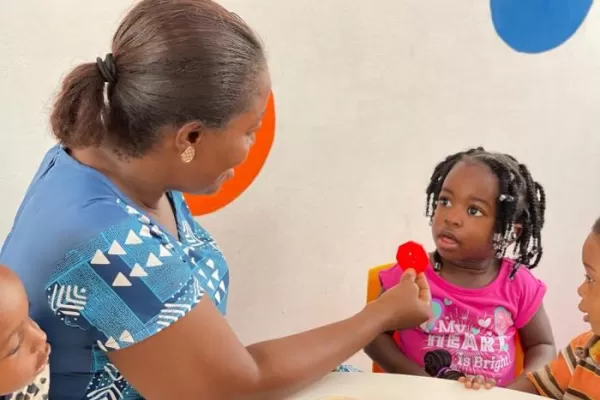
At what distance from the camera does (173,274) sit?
2.91 ft

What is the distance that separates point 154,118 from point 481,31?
1199 millimetres

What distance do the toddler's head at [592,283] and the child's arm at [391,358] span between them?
42cm

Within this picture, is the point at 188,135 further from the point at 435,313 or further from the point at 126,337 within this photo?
the point at 435,313

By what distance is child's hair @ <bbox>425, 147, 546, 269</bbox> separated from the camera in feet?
4.63

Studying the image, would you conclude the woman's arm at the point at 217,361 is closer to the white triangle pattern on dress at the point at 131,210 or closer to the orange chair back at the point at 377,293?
the white triangle pattern on dress at the point at 131,210

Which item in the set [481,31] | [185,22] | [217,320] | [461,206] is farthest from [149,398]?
[481,31]

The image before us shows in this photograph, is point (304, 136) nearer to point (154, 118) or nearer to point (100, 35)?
point (100, 35)

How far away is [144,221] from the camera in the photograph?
93cm

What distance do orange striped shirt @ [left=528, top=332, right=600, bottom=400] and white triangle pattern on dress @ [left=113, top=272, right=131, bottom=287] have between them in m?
0.79

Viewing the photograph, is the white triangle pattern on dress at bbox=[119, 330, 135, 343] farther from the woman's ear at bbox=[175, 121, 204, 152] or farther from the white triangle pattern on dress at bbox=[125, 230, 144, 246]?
the woman's ear at bbox=[175, 121, 204, 152]

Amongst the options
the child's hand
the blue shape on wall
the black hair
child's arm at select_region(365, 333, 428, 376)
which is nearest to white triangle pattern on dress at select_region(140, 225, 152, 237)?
the black hair

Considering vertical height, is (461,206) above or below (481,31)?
below

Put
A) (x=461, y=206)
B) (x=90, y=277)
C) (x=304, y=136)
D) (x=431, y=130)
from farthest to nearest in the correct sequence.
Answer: (x=431, y=130), (x=304, y=136), (x=461, y=206), (x=90, y=277)

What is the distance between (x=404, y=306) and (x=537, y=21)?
110cm
